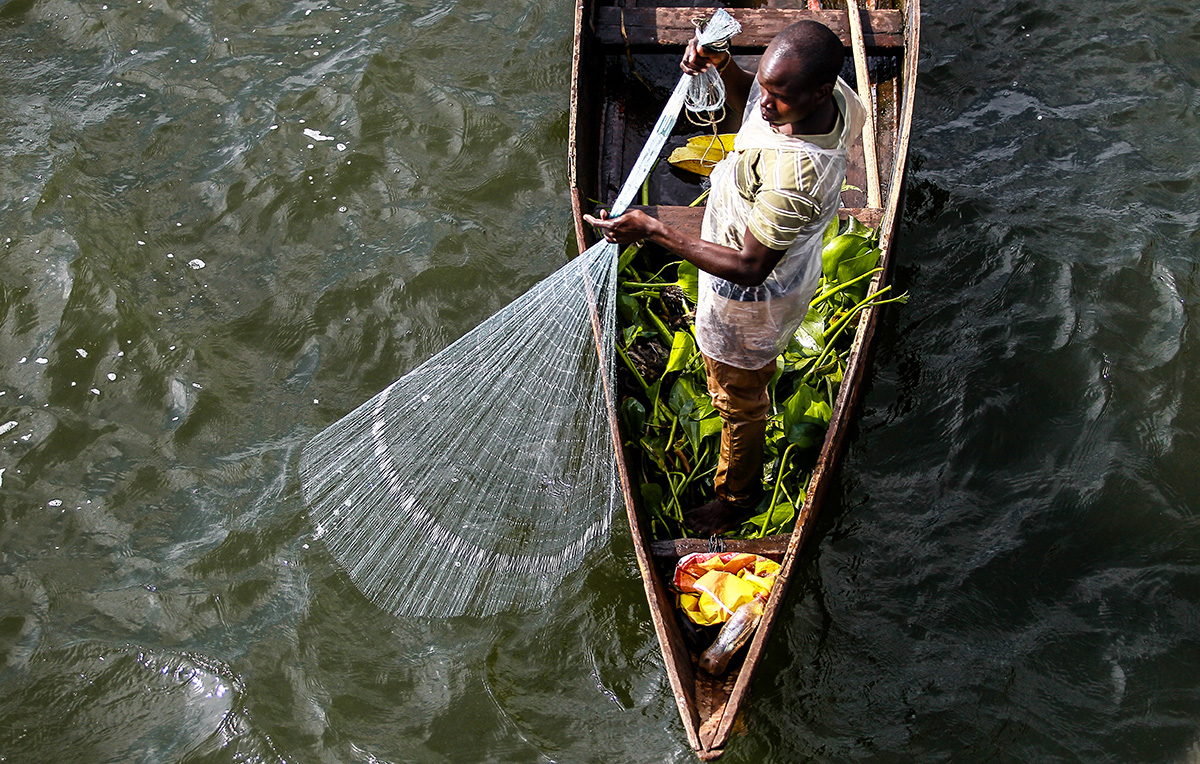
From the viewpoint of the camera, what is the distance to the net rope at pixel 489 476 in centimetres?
407

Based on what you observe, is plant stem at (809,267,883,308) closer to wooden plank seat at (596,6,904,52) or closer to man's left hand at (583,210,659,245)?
man's left hand at (583,210,659,245)

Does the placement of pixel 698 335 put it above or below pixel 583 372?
above

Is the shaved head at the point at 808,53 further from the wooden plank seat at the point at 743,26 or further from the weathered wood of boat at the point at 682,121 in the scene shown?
the wooden plank seat at the point at 743,26

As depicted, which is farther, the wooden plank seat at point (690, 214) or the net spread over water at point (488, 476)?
the wooden plank seat at point (690, 214)

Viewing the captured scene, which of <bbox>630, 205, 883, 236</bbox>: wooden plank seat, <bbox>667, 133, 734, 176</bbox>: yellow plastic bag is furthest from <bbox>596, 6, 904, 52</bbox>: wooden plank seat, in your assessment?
<bbox>630, 205, 883, 236</bbox>: wooden plank seat

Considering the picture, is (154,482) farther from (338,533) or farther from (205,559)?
(338,533)

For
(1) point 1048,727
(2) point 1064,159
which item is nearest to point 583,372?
(1) point 1048,727

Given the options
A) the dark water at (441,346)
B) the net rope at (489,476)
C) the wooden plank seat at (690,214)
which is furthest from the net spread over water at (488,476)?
the wooden plank seat at (690,214)

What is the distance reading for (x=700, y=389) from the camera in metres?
3.99

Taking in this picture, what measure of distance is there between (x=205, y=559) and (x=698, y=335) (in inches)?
96.5

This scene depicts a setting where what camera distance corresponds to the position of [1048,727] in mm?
3639

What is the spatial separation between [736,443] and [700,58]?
4.40ft

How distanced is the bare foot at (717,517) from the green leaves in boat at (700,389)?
47 mm

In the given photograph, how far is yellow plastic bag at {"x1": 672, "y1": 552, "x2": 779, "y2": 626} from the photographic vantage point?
3.28m
